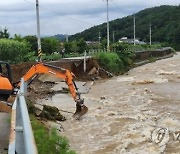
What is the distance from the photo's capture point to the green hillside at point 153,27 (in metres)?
130

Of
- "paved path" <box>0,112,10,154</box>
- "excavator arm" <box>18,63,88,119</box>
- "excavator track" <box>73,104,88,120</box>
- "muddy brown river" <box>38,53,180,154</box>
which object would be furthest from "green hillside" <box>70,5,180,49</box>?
"paved path" <box>0,112,10,154</box>

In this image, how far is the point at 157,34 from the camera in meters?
139

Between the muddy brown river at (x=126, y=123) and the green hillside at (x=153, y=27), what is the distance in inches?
3900

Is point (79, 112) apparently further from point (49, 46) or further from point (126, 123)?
point (49, 46)

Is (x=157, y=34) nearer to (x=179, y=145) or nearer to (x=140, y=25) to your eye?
(x=140, y=25)

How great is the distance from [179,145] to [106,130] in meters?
3.45

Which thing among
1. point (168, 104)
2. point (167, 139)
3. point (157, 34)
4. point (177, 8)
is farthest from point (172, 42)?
point (167, 139)

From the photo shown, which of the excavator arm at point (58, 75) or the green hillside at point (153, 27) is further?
the green hillside at point (153, 27)

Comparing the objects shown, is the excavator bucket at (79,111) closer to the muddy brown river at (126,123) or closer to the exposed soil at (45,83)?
the muddy brown river at (126,123)

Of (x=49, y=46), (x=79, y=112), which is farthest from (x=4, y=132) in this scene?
(x=49, y=46)

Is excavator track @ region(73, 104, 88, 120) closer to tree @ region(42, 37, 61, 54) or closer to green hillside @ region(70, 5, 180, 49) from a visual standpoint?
→ tree @ region(42, 37, 61, 54)

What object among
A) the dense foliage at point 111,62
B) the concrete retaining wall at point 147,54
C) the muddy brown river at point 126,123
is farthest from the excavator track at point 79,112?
the concrete retaining wall at point 147,54

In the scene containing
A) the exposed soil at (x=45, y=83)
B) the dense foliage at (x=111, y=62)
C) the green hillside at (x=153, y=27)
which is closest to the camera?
the exposed soil at (x=45, y=83)

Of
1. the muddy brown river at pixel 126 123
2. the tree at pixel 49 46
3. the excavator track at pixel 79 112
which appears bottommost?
the muddy brown river at pixel 126 123
